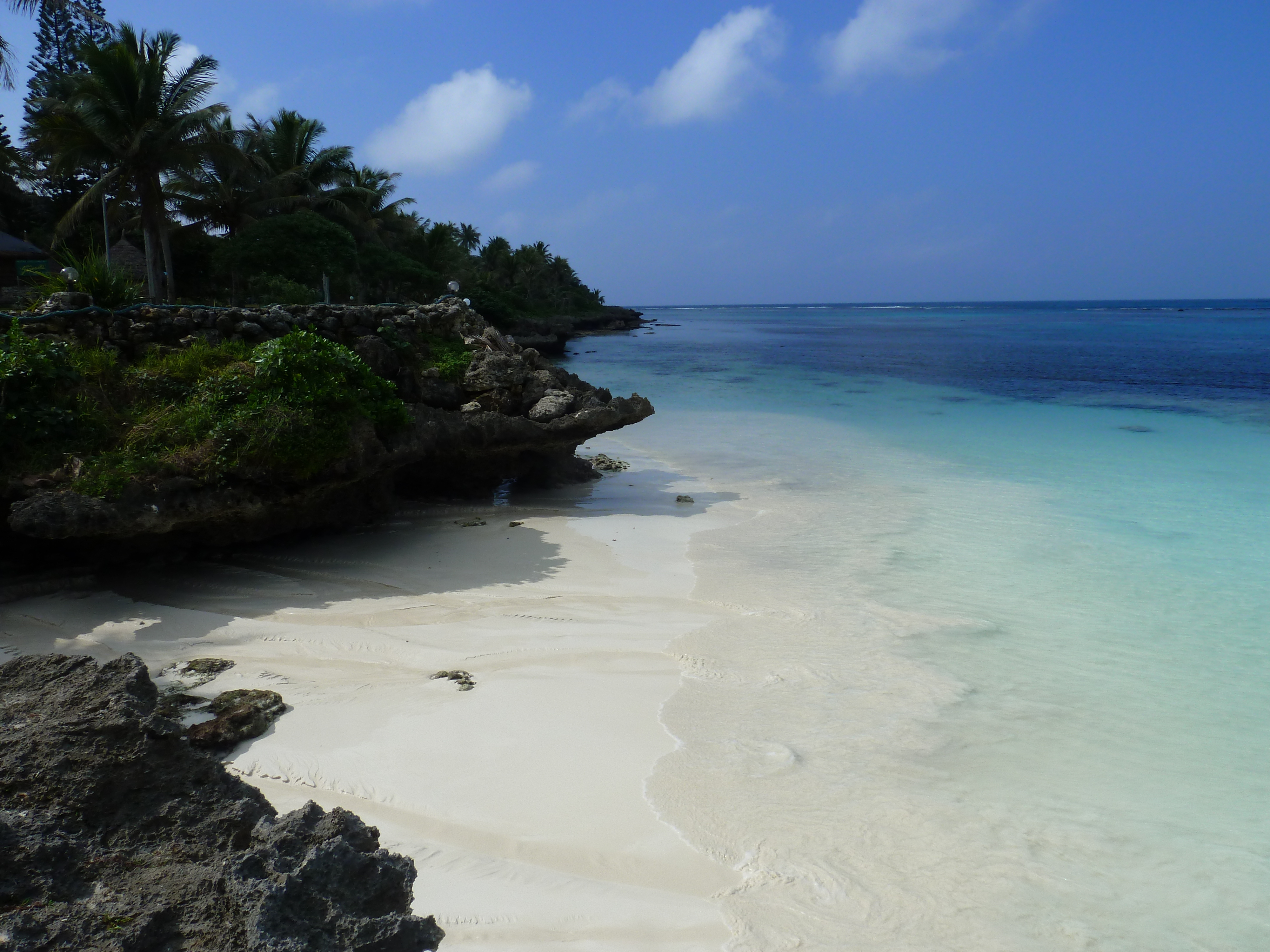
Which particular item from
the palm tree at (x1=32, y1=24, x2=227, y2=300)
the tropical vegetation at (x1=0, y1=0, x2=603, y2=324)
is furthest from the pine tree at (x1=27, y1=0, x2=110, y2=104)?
the palm tree at (x1=32, y1=24, x2=227, y2=300)

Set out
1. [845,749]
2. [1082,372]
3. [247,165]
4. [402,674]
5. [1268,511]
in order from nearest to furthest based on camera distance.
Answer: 1. [845,749]
2. [402,674]
3. [1268,511]
4. [247,165]
5. [1082,372]

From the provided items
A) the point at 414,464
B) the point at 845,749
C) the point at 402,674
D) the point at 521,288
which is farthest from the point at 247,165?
the point at 521,288

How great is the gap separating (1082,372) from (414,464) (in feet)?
117

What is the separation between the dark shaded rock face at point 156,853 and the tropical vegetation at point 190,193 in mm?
8721

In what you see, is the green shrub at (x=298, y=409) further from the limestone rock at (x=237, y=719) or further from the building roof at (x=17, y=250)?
the building roof at (x=17, y=250)

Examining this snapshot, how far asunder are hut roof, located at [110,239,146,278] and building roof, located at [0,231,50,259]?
83.5 inches

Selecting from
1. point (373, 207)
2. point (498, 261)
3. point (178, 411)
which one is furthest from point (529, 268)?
point (178, 411)

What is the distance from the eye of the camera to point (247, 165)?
78.9ft

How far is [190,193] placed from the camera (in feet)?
106

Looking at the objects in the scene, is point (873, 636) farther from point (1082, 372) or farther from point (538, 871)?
point (1082, 372)

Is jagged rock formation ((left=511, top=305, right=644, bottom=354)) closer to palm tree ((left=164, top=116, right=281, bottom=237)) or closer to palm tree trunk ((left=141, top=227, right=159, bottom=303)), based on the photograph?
palm tree ((left=164, top=116, right=281, bottom=237))

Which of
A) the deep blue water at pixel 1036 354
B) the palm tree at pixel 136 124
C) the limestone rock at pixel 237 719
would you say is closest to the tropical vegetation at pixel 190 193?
the palm tree at pixel 136 124

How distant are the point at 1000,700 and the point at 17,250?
94.2 ft

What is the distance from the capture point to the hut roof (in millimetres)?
26984
